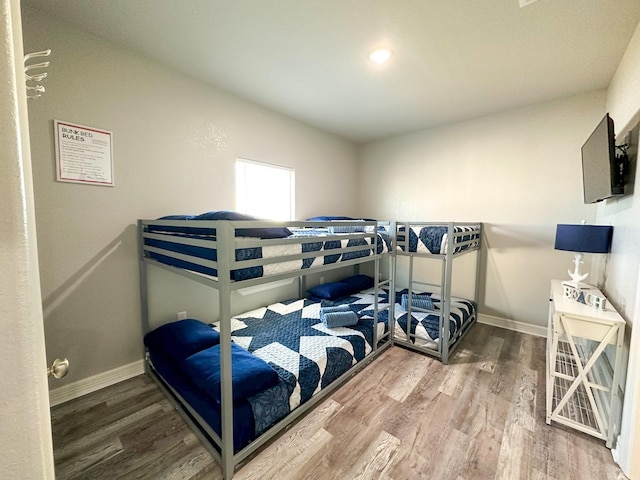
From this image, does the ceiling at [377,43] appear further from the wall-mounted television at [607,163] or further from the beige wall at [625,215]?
the wall-mounted television at [607,163]

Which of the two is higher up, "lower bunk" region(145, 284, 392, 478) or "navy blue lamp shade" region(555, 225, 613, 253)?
"navy blue lamp shade" region(555, 225, 613, 253)

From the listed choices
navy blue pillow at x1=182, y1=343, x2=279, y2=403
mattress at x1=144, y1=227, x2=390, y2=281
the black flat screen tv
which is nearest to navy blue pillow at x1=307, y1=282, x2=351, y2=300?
mattress at x1=144, y1=227, x2=390, y2=281

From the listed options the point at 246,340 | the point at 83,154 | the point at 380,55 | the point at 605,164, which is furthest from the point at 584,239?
the point at 83,154

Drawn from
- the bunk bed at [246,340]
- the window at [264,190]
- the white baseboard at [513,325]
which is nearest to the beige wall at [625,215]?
the white baseboard at [513,325]

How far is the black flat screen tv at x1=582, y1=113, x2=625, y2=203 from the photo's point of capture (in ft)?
5.42

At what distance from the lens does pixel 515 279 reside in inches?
119

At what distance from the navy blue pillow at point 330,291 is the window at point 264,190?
99 cm

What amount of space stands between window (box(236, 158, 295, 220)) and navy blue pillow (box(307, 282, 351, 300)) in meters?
0.99

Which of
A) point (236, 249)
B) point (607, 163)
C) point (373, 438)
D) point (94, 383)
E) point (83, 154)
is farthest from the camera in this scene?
point (94, 383)

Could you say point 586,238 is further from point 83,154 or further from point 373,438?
point 83,154

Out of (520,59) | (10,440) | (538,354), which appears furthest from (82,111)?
(538,354)

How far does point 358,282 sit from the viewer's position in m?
3.66

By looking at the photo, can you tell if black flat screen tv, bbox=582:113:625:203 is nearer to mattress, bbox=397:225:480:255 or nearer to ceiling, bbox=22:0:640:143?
ceiling, bbox=22:0:640:143

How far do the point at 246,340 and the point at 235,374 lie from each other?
2.23 feet
